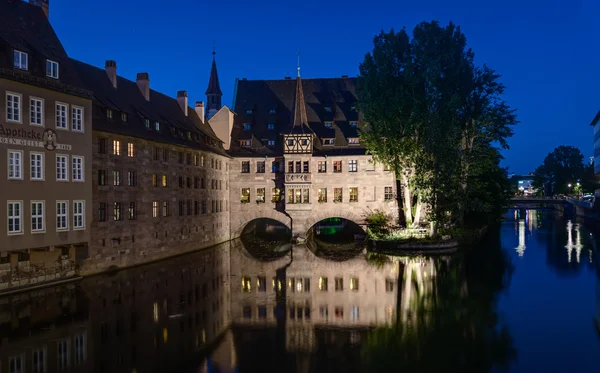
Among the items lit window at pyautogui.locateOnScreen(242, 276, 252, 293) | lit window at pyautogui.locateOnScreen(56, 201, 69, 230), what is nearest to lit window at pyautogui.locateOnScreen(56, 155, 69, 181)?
lit window at pyautogui.locateOnScreen(56, 201, 69, 230)

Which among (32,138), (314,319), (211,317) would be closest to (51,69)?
Answer: (32,138)

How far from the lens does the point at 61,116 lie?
99.1 ft

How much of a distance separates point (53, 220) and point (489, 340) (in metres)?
23.1

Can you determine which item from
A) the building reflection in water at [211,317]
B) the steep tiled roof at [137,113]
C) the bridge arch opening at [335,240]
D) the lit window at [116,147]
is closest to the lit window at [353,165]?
the bridge arch opening at [335,240]

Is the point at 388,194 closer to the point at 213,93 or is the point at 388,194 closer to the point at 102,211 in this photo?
the point at 102,211

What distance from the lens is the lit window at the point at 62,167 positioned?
1173 inches

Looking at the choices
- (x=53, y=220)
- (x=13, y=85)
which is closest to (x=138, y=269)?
(x=53, y=220)

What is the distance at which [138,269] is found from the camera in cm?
3631

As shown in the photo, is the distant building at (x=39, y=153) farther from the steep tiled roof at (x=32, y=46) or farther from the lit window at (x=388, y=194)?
the lit window at (x=388, y=194)

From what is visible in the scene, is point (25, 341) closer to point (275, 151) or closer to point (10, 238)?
point (10, 238)

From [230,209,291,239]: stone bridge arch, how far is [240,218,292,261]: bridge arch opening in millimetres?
1802

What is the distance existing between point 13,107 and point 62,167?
436 cm

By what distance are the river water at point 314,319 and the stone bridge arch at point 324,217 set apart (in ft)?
50.1

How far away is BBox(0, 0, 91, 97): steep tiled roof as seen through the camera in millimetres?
27578
